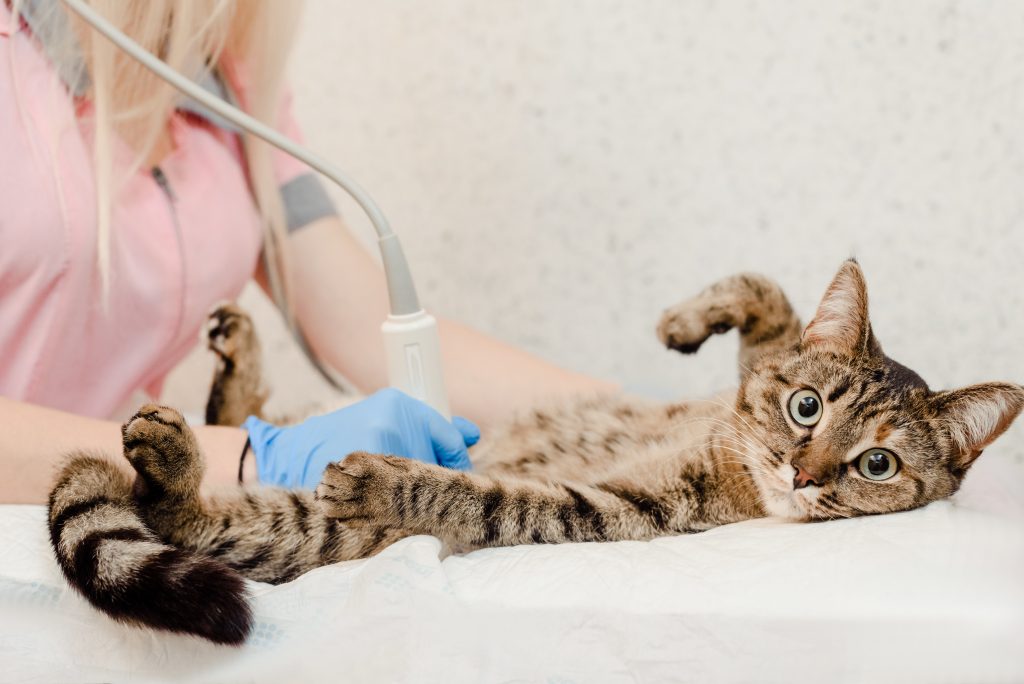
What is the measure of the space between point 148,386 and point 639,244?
107cm

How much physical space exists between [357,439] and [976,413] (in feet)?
2.25

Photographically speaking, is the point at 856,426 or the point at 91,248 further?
the point at 91,248

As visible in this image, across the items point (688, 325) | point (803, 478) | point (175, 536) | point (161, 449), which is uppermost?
point (688, 325)

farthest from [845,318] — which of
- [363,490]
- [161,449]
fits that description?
[161,449]

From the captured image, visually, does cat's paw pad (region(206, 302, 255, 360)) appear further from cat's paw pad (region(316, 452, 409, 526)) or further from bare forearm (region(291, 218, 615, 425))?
cat's paw pad (region(316, 452, 409, 526))

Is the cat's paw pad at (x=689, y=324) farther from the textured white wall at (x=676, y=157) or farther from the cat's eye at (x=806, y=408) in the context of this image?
the textured white wall at (x=676, y=157)

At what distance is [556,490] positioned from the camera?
956 millimetres

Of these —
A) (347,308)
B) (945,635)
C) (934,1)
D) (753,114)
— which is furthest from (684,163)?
(945,635)

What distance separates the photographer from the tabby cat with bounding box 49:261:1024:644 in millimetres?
745

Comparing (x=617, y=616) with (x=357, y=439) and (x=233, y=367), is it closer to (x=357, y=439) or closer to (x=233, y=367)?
(x=357, y=439)

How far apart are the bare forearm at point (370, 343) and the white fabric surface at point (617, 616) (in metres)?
0.58

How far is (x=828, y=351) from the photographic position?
98cm

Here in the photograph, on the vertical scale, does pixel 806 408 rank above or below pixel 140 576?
above

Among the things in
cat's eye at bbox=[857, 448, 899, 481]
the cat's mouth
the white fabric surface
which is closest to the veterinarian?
the white fabric surface
